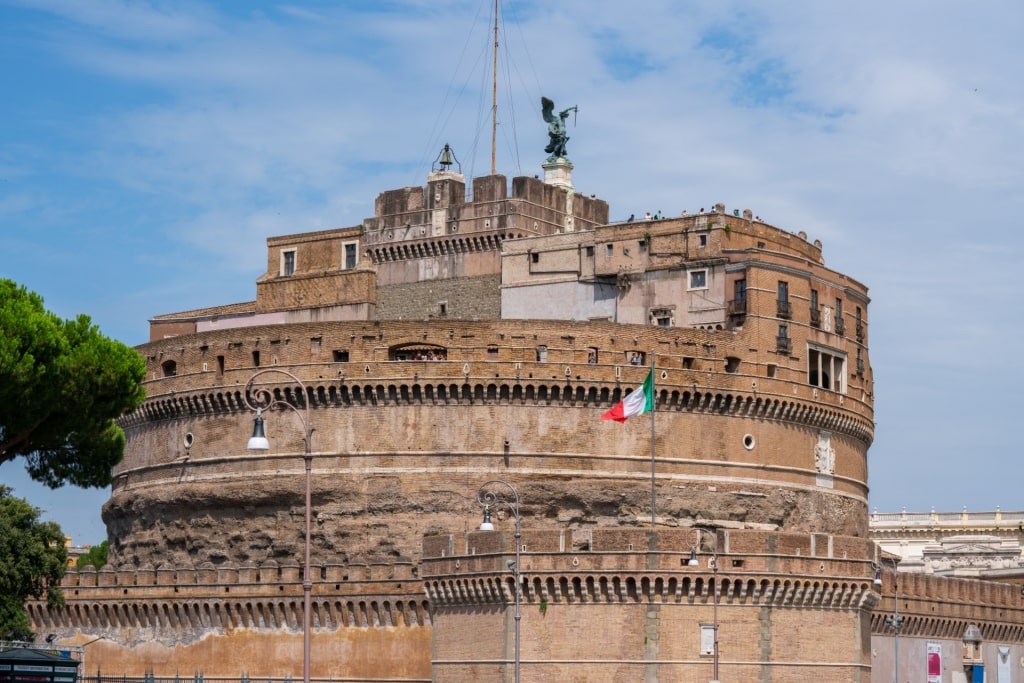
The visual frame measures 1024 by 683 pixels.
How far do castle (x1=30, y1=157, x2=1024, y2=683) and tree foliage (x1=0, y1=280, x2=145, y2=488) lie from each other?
7.11 metres

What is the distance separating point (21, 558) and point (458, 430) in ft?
52.7

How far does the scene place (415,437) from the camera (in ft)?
241

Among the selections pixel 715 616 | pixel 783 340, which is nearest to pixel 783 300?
pixel 783 340

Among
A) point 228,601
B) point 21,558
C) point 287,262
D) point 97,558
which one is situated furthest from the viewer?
point 97,558

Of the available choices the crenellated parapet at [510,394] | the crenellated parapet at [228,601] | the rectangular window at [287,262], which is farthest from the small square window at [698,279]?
the crenellated parapet at [228,601]

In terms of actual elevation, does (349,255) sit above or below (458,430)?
above

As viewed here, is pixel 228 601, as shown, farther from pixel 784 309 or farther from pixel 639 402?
pixel 784 309

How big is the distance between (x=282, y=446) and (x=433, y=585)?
53.5 ft

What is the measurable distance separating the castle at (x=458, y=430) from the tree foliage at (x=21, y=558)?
665 centimetres

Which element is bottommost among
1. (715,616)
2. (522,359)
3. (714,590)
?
(715,616)

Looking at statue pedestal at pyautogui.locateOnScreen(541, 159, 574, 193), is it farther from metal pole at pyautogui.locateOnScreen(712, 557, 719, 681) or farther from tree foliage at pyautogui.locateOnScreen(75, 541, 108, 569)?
metal pole at pyautogui.locateOnScreen(712, 557, 719, 681)

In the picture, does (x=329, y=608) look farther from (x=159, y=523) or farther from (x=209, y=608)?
(x=159, y=523)

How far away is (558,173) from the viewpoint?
86.2 metres

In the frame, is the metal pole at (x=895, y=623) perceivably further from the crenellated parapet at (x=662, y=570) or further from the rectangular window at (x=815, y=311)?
the rectangular window at (x=815, y=311)
